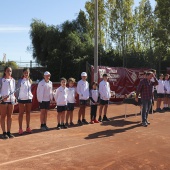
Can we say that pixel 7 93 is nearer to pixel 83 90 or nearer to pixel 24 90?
pixel 24 90

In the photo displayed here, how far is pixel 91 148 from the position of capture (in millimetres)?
7445

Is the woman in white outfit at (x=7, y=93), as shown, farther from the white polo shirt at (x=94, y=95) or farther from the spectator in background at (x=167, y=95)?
the spectator in background at (x=167, y=95)

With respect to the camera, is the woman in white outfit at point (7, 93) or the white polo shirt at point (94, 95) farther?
the white polo shirt at point (94, 95)

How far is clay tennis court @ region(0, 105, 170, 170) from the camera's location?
6160 millimetres

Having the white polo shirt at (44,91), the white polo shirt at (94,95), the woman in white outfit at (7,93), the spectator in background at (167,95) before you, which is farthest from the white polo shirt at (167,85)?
the woman in white outfit at (7,93)

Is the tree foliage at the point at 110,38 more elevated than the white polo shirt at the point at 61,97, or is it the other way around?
the tree foliage at the point at 110,38

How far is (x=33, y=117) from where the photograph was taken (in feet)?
43.2

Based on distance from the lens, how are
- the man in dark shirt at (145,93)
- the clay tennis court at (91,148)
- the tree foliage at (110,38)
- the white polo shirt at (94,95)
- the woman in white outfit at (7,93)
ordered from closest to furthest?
the clay tennis court at (91,148), the woman in white outfit at (7,93), the man in dark shirt at (145,93), the white polo shirt at (94,95), the tree foliage at (110,38)

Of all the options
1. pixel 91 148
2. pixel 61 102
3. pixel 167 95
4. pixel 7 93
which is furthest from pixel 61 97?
pixel 167 95

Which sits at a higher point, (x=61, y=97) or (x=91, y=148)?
(x=61, y=97)

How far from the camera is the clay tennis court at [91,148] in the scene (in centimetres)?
616

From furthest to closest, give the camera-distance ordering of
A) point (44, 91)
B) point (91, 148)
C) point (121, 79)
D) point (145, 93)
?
1. point (121, 79)
2. point (145, 93)
3. point (44, 91)
4. point (91, 148)

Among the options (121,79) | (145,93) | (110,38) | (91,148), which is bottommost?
(91,148)

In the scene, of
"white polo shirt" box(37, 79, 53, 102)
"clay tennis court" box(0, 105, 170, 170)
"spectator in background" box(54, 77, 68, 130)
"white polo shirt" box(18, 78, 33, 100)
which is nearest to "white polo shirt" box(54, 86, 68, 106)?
"spectator in background" box(54, 77, 68, 130)
